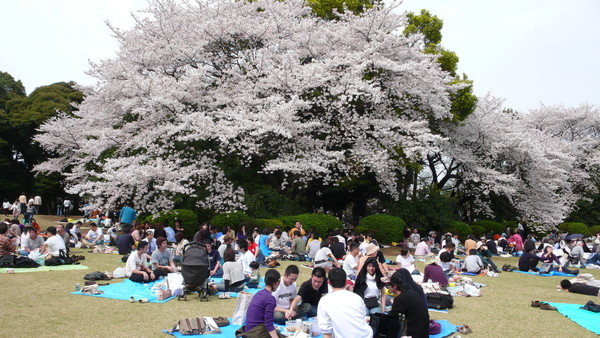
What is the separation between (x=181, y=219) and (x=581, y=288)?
1338 cm

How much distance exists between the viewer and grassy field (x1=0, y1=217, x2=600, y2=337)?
6840 mm

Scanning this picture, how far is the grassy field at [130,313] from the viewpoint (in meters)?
6.84

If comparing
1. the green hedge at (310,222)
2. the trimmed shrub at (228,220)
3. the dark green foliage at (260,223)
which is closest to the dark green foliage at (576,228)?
the green hedge at (310,222)

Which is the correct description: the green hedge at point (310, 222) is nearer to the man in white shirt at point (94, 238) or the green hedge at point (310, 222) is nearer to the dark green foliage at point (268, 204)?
the dark green foliage at point (268, 204)

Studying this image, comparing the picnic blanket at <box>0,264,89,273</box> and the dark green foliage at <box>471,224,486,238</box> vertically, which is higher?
the picnic blanket at <box>0,264,89,273</box>

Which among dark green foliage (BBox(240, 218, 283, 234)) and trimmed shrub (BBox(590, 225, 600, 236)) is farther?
trimmed shrub (BBox(590, 225, 600, 236))

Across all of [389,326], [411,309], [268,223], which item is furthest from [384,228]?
[411,309]

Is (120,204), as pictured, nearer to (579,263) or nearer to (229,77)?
(229,77)

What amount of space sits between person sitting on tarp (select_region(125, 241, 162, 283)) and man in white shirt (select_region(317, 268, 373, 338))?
274 inches

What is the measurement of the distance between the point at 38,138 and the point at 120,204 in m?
A: 13.5

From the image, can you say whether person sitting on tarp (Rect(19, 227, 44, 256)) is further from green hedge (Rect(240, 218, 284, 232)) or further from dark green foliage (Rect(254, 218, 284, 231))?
dark green foliage (Rect(254, 218, 284, 231))

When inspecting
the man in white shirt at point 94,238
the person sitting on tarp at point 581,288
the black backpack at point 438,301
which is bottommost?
the person sitting on tarp at point 581,288

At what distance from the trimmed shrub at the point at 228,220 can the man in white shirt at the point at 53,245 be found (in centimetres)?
651

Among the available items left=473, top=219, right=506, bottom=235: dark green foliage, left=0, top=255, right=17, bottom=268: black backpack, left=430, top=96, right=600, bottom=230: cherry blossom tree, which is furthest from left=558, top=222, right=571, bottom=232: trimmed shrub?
left=0, top=255, right=17, bottom=268: black backpack
